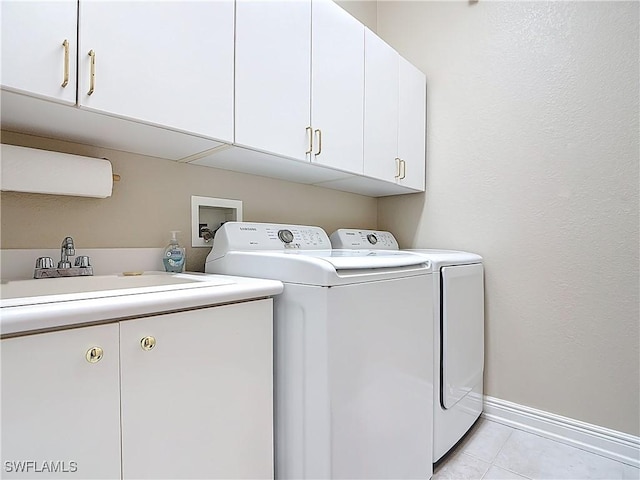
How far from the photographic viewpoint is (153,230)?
1472mm

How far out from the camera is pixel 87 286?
119 centimetres

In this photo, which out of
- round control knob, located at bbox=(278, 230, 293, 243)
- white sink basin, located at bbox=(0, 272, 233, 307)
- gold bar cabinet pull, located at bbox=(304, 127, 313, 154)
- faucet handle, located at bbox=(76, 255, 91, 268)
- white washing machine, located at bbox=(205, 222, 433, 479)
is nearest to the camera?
white sink basin, located at bbox=(0, 272, 233, 307)

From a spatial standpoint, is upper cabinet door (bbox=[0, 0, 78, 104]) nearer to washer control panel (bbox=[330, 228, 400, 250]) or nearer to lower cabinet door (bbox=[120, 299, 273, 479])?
lower cabinet door (bbox=[120, 299, 273, 479])

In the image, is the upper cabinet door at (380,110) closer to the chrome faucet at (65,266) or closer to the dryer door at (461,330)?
the dryer door at (461,330)

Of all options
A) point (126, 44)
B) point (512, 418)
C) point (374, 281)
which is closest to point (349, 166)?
point (374, 281)

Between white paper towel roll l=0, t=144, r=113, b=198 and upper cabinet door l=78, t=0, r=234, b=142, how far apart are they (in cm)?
27

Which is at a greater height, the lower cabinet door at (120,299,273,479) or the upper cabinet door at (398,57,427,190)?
the upper cabinet door at (398,57,427,190)

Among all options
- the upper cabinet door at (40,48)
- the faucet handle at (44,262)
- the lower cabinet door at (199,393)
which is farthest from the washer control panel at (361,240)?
the upper cabinet door at (40,48)

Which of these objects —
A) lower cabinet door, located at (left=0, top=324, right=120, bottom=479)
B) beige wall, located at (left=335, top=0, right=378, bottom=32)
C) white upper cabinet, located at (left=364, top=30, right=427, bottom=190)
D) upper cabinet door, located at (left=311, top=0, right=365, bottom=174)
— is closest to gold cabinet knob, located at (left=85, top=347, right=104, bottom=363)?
lower cabinet door, located at (left=0, top=324, right=120, bottom=479)

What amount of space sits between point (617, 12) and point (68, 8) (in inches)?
89.0

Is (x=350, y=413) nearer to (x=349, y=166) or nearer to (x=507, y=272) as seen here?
(x=349, y=166)

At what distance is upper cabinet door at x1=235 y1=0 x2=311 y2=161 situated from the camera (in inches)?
52.0

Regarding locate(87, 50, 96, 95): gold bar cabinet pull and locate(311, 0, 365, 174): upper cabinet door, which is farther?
locate(311, 0, 365, 174): upper cabinet door

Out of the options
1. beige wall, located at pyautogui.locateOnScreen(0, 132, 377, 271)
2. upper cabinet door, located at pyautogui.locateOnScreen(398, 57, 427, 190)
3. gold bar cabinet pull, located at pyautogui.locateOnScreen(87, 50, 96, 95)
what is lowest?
beige wall, located at pyautogui.locateOnScreen(0, 132, 377, 271)
